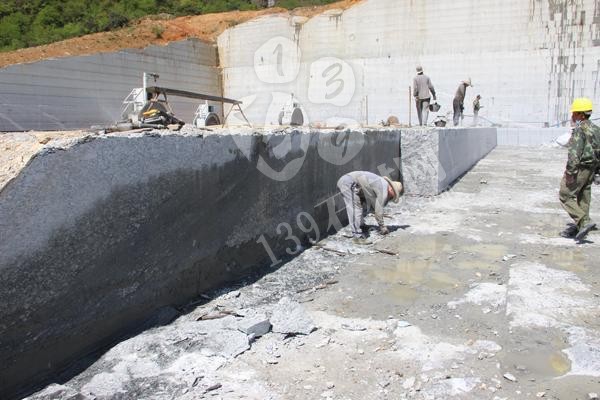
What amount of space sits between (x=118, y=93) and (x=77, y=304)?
18196mm

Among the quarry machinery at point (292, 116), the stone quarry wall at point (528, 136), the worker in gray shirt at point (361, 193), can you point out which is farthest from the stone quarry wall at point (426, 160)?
the stone quarry wall at point (528, 136)

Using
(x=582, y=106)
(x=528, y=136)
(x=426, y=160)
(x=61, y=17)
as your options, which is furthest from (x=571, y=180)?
(x=61, y=17)

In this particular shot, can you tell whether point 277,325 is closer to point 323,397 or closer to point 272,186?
point 323,397

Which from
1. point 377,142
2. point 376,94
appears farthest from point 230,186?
point 376,94

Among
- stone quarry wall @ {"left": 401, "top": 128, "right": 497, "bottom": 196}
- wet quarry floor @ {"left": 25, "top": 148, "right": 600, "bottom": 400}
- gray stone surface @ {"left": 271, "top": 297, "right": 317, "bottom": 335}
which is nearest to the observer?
wet quarry floor @ {"left": 25, "top": 148, "right": 600, "bottom": 400}

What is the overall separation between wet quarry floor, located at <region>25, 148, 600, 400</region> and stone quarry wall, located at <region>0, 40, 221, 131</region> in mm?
12929

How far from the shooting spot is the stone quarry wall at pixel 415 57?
61.8 feet

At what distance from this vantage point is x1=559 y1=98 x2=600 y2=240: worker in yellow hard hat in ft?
15.7

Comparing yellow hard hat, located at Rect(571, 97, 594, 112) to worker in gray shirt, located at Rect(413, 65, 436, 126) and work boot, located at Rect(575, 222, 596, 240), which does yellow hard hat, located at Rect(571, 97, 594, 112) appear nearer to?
work boot, located at Rect(575, 222, 596, 240)

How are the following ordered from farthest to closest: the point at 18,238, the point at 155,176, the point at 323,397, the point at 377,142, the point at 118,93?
the point at 118,93
the point at 377,142
the point at 155,176
the point at 323,397
the point at 18,238

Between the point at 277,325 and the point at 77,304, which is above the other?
the point at 77,304

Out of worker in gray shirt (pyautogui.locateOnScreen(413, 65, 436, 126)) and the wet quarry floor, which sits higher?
worker in gray shirt (pyautogui.locateOnScreen(413, 65, 436, 126))

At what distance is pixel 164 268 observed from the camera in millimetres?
2949

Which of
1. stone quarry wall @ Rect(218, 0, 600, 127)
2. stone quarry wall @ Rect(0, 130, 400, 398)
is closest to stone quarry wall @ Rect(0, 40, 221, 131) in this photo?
stone quarry wall @ Rect(218, 0, 600, 127)
